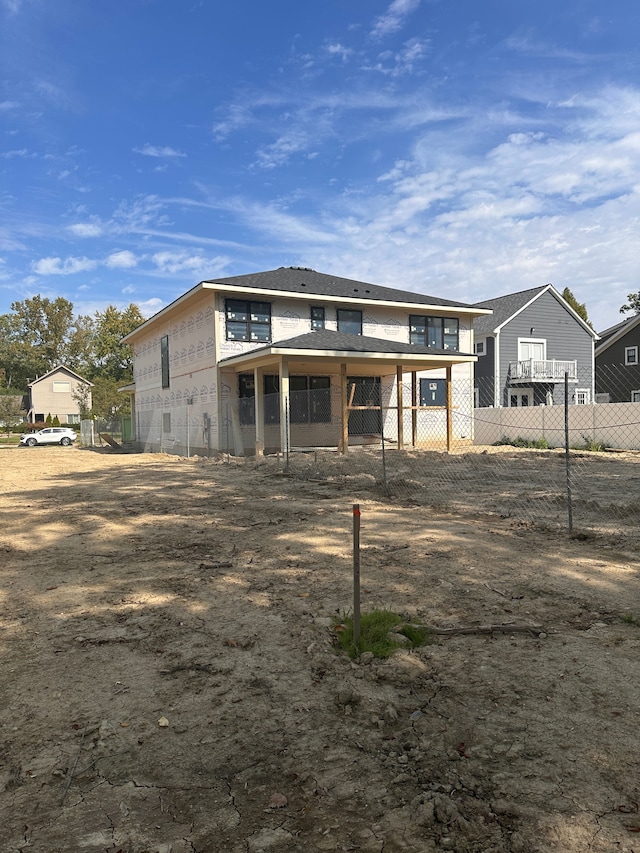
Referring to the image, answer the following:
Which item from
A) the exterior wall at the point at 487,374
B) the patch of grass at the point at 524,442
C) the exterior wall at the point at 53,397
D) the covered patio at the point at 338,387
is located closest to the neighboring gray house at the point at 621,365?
the exterior wall at the point at 487,374

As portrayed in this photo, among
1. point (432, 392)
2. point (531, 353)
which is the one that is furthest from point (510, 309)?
point (432, 392)

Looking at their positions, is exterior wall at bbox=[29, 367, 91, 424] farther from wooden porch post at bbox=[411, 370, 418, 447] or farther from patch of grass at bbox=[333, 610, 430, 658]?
patch of grass at bbox=[333, 610, 430, 658]

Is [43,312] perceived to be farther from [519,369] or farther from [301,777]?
[301,777]

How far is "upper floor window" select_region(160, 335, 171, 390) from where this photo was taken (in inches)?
1109

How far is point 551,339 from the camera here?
34688 mm

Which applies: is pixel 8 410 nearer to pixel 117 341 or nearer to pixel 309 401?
pixel 117 341

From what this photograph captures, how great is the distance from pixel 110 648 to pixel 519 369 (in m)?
32.6

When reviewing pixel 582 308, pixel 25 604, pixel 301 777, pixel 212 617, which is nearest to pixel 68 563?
pixel 25 604

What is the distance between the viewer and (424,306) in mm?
25203

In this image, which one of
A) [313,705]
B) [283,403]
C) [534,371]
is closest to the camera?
[313,705]

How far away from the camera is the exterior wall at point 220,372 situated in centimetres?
2164

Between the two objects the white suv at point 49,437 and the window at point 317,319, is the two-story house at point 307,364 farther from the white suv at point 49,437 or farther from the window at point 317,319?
the white suv at point 49,437

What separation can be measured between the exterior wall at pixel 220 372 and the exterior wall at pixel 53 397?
143 feet

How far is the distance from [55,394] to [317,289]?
53.5 metres
